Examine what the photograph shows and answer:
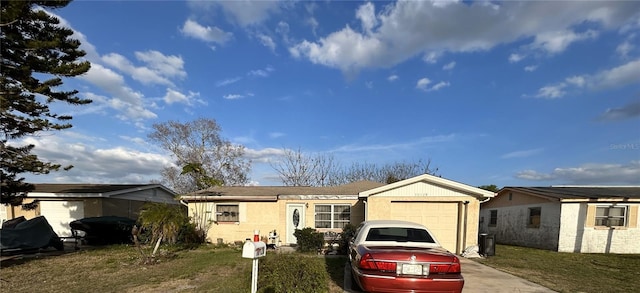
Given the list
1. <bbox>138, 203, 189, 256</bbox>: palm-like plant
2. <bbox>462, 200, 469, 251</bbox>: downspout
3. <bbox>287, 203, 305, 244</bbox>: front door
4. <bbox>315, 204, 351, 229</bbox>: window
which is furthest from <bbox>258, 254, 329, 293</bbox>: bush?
<bbox>287, 203, 305, 244</bbox>: front door

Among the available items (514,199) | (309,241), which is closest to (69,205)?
(309,241)

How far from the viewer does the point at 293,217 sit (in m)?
15.0

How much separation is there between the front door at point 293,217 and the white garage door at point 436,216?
171 inches

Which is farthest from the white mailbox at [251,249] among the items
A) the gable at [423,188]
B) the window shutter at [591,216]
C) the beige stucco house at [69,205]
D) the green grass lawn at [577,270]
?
the beige stucco house at [69,205]

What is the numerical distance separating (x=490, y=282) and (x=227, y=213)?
→ 11.7 metres

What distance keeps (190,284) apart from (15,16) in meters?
7.72

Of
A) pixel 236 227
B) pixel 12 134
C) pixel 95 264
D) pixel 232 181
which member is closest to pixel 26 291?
pixel 95 264

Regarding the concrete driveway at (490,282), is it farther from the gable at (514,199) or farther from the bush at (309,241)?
the gable at (514,199)

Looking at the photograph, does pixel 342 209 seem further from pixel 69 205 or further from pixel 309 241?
pixel 69 205

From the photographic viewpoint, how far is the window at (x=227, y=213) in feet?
50.7

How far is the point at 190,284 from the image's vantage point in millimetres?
7332

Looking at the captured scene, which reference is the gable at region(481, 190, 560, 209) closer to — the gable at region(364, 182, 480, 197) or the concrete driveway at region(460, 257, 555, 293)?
the gable at region(364, 182, 480, 197)

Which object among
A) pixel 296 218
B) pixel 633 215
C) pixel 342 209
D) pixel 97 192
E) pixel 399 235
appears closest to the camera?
pixel 399 235

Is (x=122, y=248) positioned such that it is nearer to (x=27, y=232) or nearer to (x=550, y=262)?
(x=27, y=232)
